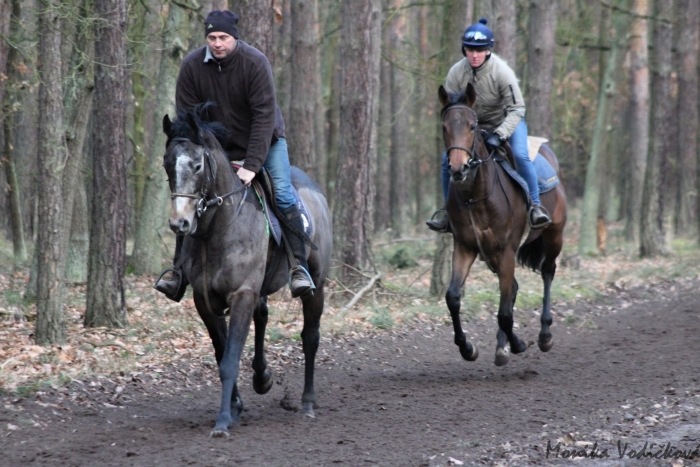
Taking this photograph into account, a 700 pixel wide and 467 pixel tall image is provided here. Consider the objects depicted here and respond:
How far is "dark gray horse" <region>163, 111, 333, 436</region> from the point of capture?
6598 mm

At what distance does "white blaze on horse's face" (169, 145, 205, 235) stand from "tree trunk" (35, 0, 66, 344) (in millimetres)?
3150

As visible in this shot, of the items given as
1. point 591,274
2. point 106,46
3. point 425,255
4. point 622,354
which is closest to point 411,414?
point 622,354

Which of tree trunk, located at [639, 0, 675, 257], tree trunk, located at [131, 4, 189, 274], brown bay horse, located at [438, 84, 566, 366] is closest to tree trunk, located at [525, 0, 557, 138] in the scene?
tree trunk, located at [639, 0, 675, 257]

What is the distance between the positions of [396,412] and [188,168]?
289cm

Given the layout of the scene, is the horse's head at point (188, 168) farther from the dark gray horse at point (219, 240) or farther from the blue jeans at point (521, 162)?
the blue jeans at point (521, 162)

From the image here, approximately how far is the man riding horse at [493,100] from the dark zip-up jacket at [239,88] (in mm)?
2544

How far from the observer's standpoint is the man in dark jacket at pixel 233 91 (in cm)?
708

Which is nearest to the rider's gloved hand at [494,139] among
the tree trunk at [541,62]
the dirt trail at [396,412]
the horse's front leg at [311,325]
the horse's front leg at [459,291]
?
the horse's front leg at [459,291]

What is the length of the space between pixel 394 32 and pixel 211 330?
23.9 m

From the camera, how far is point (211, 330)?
733cm

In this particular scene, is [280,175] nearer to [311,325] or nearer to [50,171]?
[311,325]

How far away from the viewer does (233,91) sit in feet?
23.9

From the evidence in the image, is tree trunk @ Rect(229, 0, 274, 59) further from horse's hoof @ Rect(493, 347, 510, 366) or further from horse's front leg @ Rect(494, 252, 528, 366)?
horse's hoof @ Rect(493, 347, 510, 366)

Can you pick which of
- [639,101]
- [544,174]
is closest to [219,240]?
[544,174]
